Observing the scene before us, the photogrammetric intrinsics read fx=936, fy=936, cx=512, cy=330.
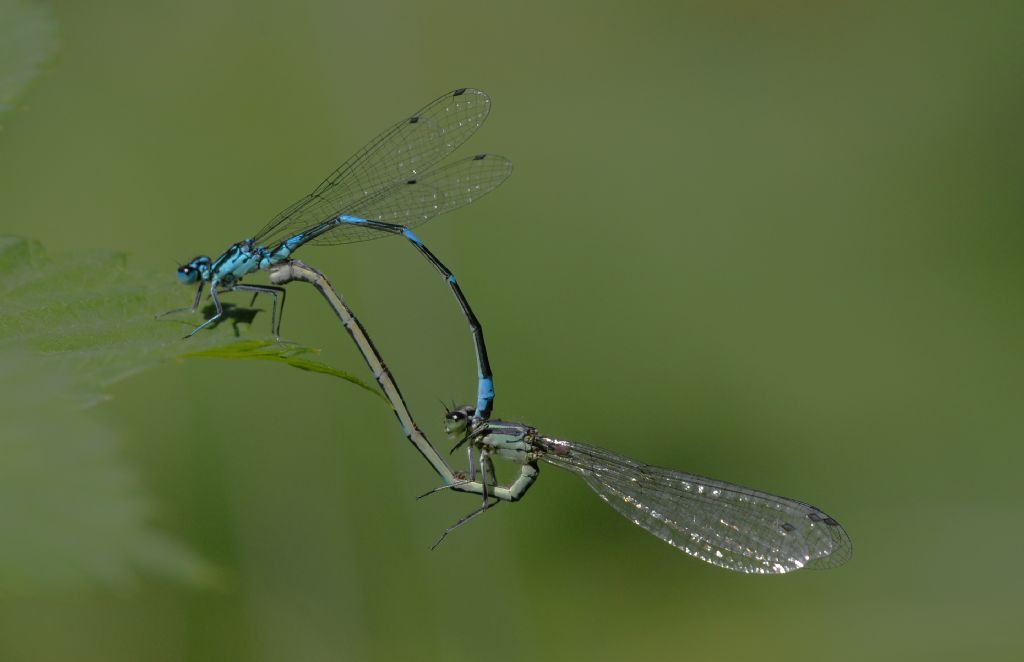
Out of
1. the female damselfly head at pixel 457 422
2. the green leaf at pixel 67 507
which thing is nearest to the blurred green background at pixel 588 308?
the female damselfly head at pixel 457 422

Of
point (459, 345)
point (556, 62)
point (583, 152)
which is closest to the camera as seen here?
point (459, 345)

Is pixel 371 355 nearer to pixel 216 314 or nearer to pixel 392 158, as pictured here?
pixel 216 314

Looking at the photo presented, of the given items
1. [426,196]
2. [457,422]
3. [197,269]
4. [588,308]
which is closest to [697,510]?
[457,422]

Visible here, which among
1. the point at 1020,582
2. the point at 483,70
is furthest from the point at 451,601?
the point at 483,70

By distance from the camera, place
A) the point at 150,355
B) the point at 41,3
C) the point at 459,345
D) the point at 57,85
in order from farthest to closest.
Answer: the point at 57,85 → the point at 459,345 → the point at 41,3 → the point at 150,355

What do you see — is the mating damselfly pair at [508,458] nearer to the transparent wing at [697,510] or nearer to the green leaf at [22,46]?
the transparent wing at [697,510]

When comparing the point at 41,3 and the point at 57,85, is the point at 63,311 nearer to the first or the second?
the point at 41,3
